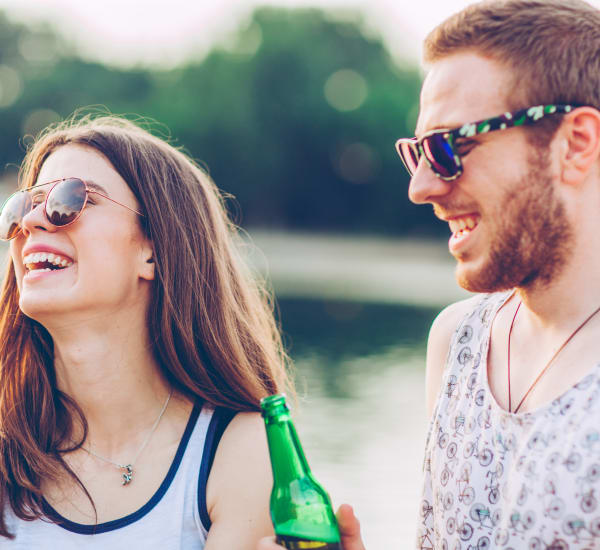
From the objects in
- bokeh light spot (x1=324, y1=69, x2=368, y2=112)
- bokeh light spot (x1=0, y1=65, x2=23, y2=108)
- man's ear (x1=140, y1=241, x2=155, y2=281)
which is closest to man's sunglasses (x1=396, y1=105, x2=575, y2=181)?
man's ear (x1=140, y1=241, x2=155, y2=281)

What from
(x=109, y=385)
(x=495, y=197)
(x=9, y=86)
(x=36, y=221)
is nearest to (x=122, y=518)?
(x=109, y=385)

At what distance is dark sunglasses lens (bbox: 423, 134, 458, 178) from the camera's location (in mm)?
2424

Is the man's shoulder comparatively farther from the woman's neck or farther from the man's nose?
the woman's neck

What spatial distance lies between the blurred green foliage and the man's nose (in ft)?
131

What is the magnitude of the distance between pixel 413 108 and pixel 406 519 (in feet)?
137

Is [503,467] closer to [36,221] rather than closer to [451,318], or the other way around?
[451,318]

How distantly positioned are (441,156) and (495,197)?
18 centimetres

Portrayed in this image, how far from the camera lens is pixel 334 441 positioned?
8906 mm

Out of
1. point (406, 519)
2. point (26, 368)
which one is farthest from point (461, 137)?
point (406, 519)

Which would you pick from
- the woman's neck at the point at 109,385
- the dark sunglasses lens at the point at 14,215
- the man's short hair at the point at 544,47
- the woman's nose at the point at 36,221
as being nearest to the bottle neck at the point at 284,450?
the woman's neck at the point at 109,385

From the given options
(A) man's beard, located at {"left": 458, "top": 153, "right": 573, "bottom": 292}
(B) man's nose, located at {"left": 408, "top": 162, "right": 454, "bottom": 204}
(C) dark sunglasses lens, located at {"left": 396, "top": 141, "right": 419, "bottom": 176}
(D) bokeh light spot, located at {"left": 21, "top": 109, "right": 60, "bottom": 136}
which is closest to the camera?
(A) man's beard, located at {"left": 458, "top": 153, "right": 573, "bottom": 292}

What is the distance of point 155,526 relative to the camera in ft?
8.89

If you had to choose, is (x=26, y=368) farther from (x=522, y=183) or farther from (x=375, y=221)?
(x=375, y=221)

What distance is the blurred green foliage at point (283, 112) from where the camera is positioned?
46.0 metres
